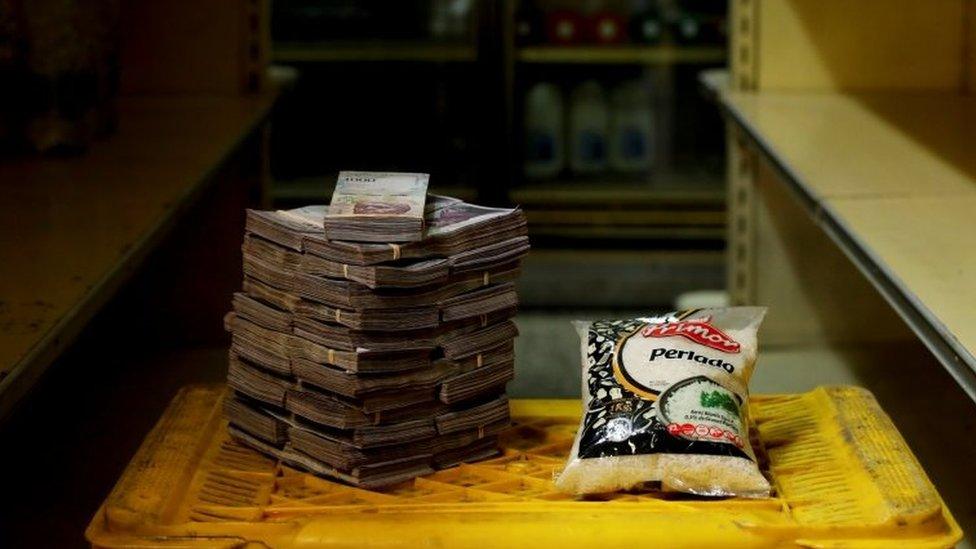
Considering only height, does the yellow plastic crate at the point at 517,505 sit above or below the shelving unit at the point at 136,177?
below

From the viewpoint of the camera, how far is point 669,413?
5.26 feet

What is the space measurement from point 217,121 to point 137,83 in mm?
451

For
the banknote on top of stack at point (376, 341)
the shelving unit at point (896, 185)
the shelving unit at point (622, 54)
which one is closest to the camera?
the banknote on top of stack at point (376, 341)

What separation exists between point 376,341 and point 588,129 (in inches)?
137

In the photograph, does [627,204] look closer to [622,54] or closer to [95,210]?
[622,54]

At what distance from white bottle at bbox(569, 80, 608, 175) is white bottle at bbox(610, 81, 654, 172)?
36 millimetres

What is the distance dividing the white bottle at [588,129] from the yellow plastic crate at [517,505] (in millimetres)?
3303

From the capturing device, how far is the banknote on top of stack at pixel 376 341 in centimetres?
166

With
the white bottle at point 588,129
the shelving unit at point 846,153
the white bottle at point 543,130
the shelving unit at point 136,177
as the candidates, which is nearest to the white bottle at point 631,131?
the white bottle at point 588,129

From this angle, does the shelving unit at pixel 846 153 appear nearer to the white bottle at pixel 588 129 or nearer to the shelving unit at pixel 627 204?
the shelving unit at pixel 627 204

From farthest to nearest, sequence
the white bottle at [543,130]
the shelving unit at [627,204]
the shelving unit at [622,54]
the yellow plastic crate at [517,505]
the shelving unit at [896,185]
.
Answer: the white bottle at [543,130] → the shelving unit at [627,204] → the shelving unit at [622,54] → the shelving unit at [896,185] → the yellow plastic crate at [517,505]

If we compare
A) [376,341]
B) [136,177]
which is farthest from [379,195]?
[136,177]

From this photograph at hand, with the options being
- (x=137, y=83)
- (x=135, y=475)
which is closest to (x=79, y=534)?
(x=135, y=475)

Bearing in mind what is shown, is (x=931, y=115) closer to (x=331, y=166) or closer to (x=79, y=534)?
(x=79, y=534)
